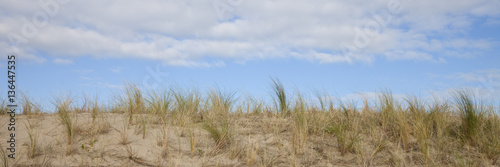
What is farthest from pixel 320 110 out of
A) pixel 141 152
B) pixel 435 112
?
pixel 141 152

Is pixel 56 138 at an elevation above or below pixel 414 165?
above

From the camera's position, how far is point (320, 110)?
6.45m

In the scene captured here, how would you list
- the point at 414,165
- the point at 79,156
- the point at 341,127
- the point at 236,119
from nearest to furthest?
1. the point at 79,156
2. the point at 414,165
3. the point at 341,127
4. the point at 236,119

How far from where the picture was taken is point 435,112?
230 inches

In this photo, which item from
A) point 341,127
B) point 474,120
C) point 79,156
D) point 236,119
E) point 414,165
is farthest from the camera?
point 236,119

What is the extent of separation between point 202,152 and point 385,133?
9.48ft

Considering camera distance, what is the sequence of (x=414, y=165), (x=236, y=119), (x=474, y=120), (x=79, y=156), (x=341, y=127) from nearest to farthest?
(x=79, y=156), (x=414, y=165), (x=341, y=127), (x=474, y=120), (x=236, y=119)

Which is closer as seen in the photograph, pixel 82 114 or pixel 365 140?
pixel 365 140

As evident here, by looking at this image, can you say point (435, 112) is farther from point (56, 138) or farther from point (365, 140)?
point (56, 138)

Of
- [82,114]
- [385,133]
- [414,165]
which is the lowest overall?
[414,165]

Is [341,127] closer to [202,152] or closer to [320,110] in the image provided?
[320,110]

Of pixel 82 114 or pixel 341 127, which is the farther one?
pixel 82 114

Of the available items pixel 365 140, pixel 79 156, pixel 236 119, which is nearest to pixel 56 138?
pixel 79 156

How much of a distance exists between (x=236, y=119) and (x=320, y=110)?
1.54 metres
